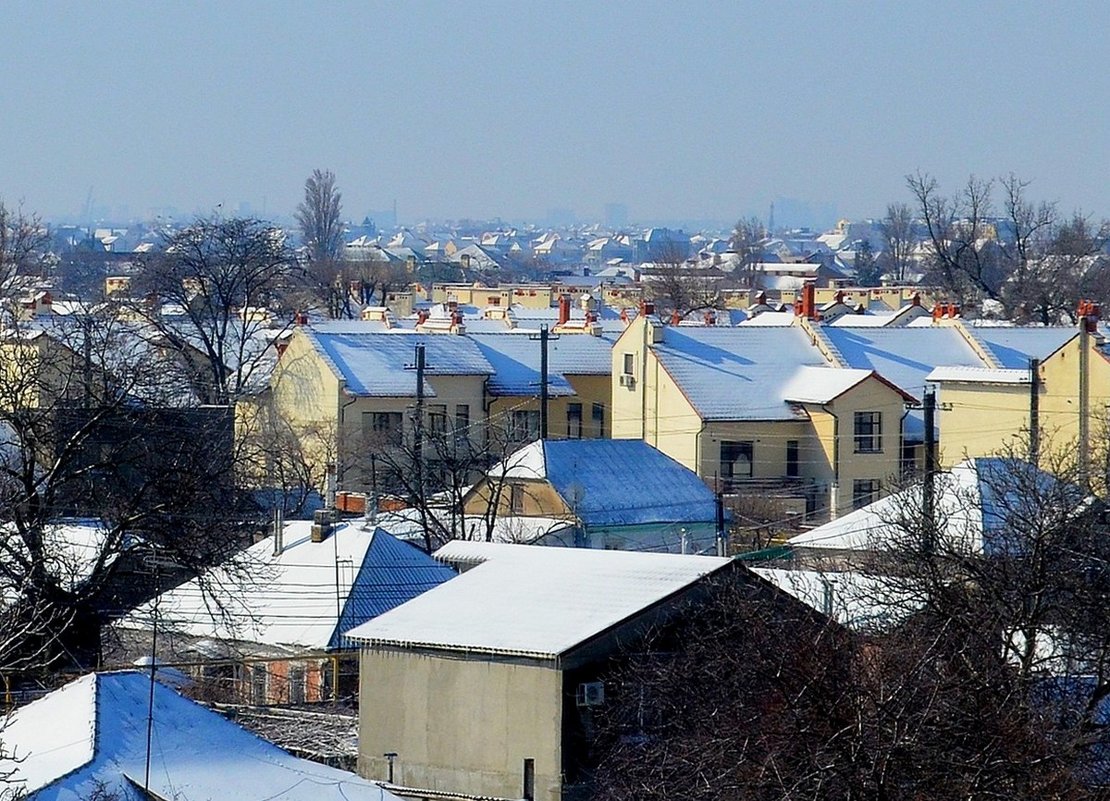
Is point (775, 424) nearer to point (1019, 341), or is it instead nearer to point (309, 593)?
point (1019, 341)

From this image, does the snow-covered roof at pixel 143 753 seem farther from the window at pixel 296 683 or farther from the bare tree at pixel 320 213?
the bare tree at pixel 320 213

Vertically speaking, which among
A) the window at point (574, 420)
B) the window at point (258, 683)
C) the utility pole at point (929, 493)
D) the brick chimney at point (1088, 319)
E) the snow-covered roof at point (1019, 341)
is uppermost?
the brick chimney at point (1088, 319)

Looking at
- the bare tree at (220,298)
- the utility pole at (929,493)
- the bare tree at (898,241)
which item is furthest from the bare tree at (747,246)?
the utility pole at (929,493)

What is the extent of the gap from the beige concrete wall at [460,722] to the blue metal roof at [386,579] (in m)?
5.40

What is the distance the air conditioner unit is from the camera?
18.3m

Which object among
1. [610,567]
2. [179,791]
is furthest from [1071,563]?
[179,791]

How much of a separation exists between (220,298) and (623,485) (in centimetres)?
2271

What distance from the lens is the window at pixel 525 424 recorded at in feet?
147

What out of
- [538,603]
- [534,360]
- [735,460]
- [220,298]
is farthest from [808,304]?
[538,603]

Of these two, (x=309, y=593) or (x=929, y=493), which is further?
(x=309, y=593)

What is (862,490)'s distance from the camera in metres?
43.7

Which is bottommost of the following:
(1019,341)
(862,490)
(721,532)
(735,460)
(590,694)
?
(862,490)

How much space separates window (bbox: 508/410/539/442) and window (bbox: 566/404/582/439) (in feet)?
6.23

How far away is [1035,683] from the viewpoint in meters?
18.2
